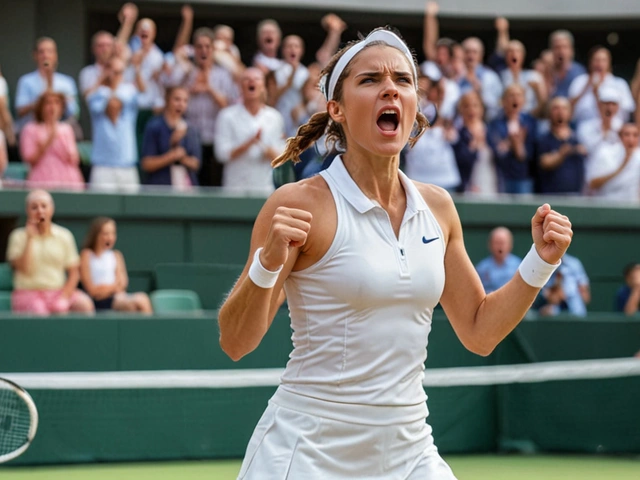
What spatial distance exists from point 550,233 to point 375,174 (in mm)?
496

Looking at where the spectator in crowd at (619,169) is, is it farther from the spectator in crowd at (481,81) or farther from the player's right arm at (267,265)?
the player's right arm at (267,265)

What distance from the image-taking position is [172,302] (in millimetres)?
9484

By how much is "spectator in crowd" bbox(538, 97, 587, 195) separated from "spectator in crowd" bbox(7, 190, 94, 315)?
474 centimetres

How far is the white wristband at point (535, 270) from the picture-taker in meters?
3.19

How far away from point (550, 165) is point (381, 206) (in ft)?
27.6

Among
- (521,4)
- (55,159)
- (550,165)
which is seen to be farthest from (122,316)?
(521,4)

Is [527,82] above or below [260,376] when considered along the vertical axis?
above

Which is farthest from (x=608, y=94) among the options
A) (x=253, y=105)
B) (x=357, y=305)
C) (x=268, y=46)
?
(x=357, y=305)

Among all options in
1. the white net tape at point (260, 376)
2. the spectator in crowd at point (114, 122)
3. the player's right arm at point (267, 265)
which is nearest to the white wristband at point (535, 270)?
the player's right arm at point (267, 265)

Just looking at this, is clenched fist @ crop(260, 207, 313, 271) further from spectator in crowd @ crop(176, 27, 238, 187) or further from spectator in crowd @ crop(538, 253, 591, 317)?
spectator in crowd @ crop(176, 27, 238, 187)

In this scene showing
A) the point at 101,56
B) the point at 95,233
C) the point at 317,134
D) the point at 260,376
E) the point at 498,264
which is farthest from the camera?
the point at 101,56

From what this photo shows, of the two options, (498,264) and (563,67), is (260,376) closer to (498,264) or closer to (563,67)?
(498,264)

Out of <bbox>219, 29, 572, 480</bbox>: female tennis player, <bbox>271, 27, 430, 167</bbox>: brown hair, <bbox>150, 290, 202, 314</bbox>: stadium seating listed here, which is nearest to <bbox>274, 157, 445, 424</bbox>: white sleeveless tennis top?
<bbox>219, 29, 572, 480</bbox>: female tennis player

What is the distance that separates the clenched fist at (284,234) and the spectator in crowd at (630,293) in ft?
25.7
